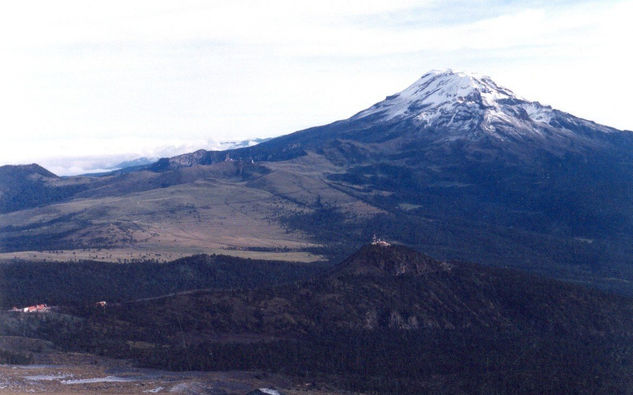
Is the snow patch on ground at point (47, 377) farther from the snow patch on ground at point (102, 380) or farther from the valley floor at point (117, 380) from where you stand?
the snow patch on ground at point (102, 380)

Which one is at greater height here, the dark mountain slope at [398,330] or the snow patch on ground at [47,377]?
the snow patch on ground at [47,377]

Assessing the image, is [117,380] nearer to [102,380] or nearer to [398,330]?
[102,380]

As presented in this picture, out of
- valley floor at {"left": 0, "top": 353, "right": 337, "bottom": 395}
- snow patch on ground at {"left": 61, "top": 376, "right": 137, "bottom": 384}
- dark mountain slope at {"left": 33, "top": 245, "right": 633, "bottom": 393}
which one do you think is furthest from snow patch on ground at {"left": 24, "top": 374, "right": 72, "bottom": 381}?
dark mountain slope at {"left": 33, "top": 245, "right": 633, "bottom": 393}

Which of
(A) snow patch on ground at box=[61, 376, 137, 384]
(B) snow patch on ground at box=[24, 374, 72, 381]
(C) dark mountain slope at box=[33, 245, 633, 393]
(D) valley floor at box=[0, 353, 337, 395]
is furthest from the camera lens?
(C) dark mountain slope at box=[33, 245, 633, 393]

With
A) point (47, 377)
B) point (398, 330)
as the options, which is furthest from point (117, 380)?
point (398, 330)

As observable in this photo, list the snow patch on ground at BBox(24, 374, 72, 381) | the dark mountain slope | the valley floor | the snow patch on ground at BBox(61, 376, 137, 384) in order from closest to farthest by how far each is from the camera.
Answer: the valley floor, the snow patch on ground at BBox(24, 374, 72, 381), the snow patch on ground at BBox(61, 376, 137, 384), the dark mountain slope

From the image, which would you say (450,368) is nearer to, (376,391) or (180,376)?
(376,391)

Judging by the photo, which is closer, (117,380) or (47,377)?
(47,377)

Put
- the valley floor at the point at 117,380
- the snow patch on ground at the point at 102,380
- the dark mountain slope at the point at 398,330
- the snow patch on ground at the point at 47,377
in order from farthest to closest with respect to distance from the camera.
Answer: the dark mountain slope at the point at 398,330 → the snow patch on ground at the point at 102,380 → the snow patch on ground at the point at 47,377 → the valley floor at the point at 117,380

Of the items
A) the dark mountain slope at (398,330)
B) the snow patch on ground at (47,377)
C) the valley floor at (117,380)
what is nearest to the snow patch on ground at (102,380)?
the valley floor at (117,380)

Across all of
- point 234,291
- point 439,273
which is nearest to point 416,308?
point 439,273

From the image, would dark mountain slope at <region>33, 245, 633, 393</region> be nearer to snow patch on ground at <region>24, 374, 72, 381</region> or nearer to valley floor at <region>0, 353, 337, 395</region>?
valley floor at <region>0, 353, 337, 395</region>
